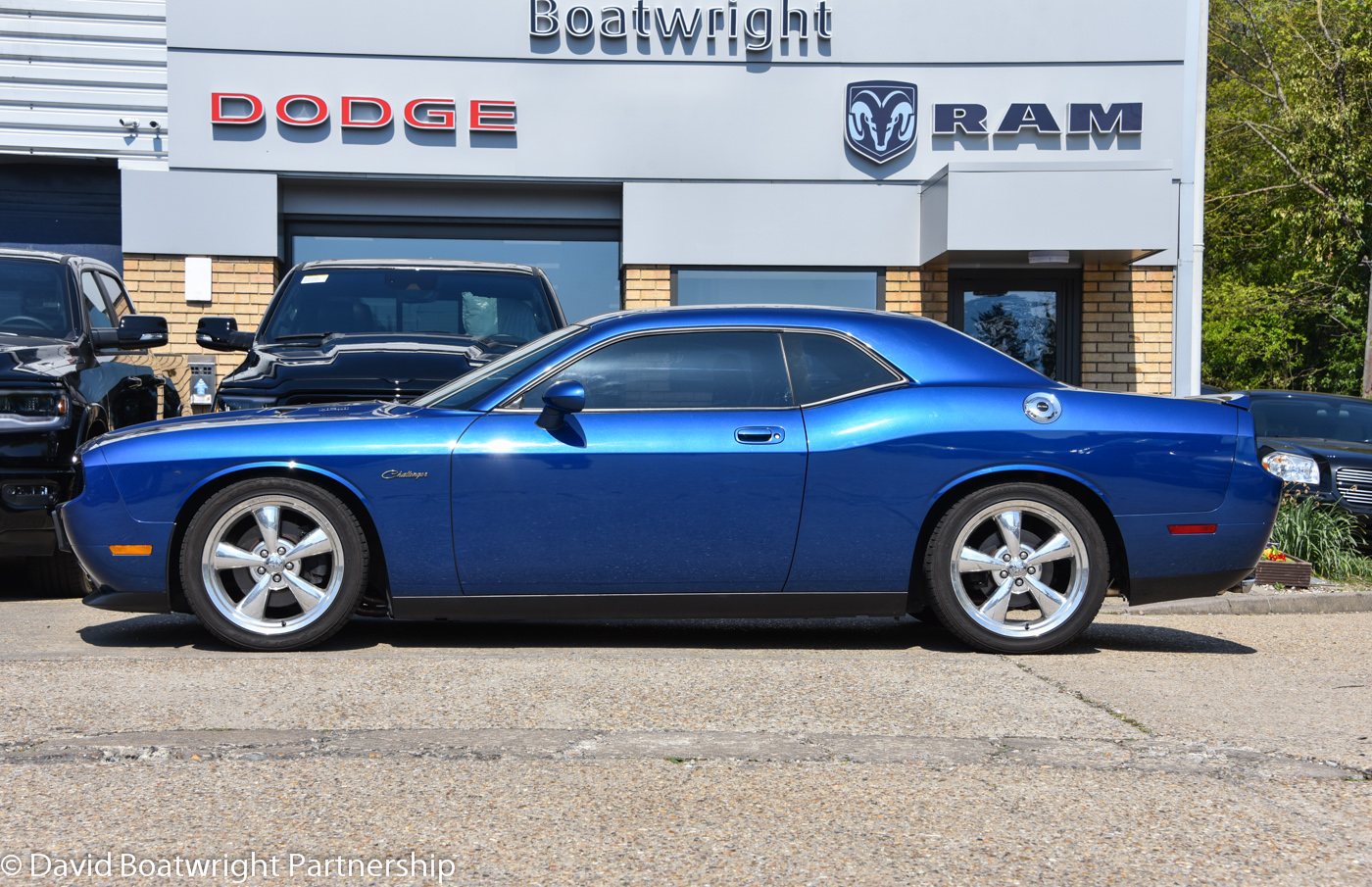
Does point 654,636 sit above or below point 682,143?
below

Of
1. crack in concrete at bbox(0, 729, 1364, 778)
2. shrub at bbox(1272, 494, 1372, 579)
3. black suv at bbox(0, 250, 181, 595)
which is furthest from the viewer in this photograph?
shrub at bbox(1272, 494, 1372, 579)

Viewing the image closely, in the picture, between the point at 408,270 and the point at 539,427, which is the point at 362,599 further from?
the point at 408,270

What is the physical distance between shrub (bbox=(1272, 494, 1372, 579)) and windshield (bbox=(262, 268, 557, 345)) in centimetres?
537

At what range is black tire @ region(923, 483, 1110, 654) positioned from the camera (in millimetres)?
5000

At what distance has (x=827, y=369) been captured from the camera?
203 inches

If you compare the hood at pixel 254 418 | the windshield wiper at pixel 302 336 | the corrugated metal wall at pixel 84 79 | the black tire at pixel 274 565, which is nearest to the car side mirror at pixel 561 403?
the hood at pixel 254 418

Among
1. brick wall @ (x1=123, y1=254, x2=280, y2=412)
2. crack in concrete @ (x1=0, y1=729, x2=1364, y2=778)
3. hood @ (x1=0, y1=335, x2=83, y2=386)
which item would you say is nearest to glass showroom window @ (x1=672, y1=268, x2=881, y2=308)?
brick wall @ (x1=123, y1=254, x2=280, y2=412)

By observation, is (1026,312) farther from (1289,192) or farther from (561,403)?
(1289,192)

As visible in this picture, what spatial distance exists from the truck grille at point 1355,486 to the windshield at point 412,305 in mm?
6125

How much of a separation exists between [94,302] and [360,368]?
8.22 feet

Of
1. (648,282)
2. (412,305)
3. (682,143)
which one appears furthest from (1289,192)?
(412,305)

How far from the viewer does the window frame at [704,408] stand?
5039mm

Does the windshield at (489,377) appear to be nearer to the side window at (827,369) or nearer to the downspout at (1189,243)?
the side window at (827,369)

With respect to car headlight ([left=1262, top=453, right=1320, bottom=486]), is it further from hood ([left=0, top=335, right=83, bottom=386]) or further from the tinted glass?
hood ([left=0, top=335, right=83, bottom=386])
